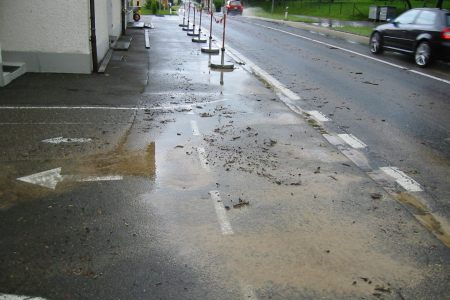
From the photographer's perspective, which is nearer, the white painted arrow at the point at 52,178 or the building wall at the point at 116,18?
the white painted arrow at the point at 52,178

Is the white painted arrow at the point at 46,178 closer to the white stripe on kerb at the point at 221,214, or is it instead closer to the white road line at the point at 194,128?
the white stripe on kerb at the point at 221,214

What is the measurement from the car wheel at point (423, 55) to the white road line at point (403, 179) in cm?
1039

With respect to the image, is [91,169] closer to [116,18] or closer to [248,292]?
[248,292]

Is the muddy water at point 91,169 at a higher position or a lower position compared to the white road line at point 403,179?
higher

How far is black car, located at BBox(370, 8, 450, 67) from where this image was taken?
47.1 feet

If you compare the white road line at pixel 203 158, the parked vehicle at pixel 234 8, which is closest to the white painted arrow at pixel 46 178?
the white road line at pixel 203 158

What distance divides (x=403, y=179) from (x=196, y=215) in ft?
9.41

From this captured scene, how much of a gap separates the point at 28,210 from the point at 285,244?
2594 mm

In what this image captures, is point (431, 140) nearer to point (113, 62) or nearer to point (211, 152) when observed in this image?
point (211, 152)

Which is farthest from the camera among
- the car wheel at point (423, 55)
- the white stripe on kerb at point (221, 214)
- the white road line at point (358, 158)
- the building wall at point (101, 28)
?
the car wheel at point (423, 55)

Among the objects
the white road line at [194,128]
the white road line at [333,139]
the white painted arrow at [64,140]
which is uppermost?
the white road line at [194,128]

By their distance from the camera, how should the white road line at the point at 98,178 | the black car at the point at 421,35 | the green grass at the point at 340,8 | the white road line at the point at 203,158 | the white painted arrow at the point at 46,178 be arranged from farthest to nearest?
1. the green grass at the point at 340,8
2. the black car at the point at 421,35
3. the white road line at the point at 203,158
4. the white road line at the point at 98,178
5. the white painted arrow at the point at 46,178

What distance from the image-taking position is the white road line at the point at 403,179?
5519 millimetres

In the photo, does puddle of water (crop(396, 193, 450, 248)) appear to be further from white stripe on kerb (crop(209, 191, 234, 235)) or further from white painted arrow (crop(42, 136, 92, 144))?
white painted arrow (crop(42, 136, 92, 144))
